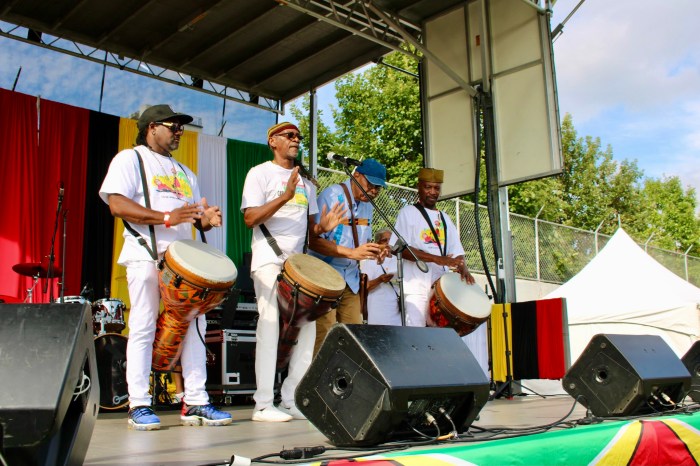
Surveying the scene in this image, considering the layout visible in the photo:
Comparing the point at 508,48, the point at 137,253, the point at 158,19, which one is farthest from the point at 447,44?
the point at 137,253

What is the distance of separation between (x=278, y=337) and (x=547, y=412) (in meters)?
1.83

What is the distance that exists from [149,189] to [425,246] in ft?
8.29

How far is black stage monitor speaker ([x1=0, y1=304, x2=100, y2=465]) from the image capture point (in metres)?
1.64

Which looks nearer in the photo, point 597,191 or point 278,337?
point 278,337

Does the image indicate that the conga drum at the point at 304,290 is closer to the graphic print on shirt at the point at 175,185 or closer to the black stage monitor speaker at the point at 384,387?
the graphic print on shirt at the point at 175,185

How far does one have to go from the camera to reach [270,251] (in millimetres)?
4219

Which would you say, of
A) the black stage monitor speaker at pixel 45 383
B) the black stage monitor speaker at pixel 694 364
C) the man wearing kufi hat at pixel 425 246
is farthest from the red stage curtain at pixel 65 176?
the black stage monitor speaker at pixel 45 383

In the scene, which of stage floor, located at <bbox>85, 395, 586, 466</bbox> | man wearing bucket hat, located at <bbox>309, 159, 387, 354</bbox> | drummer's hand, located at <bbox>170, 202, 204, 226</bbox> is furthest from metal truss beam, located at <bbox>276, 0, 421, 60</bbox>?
stage floor, located at <bbox>85, 395, 586, 466</bbox>

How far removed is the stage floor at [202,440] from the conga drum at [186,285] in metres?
0.49

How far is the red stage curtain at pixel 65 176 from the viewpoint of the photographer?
8.22m

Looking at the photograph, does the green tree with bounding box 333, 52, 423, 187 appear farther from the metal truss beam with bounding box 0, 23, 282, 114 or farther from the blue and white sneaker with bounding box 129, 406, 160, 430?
the blue and white sneaker with bounding box 129, 406, 160, 430

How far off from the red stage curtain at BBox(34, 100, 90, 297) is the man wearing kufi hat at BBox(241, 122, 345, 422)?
4.69 metres

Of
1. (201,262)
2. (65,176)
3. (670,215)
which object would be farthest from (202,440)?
(670,215)

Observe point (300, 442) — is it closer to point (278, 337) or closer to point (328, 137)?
point (278, 337)
